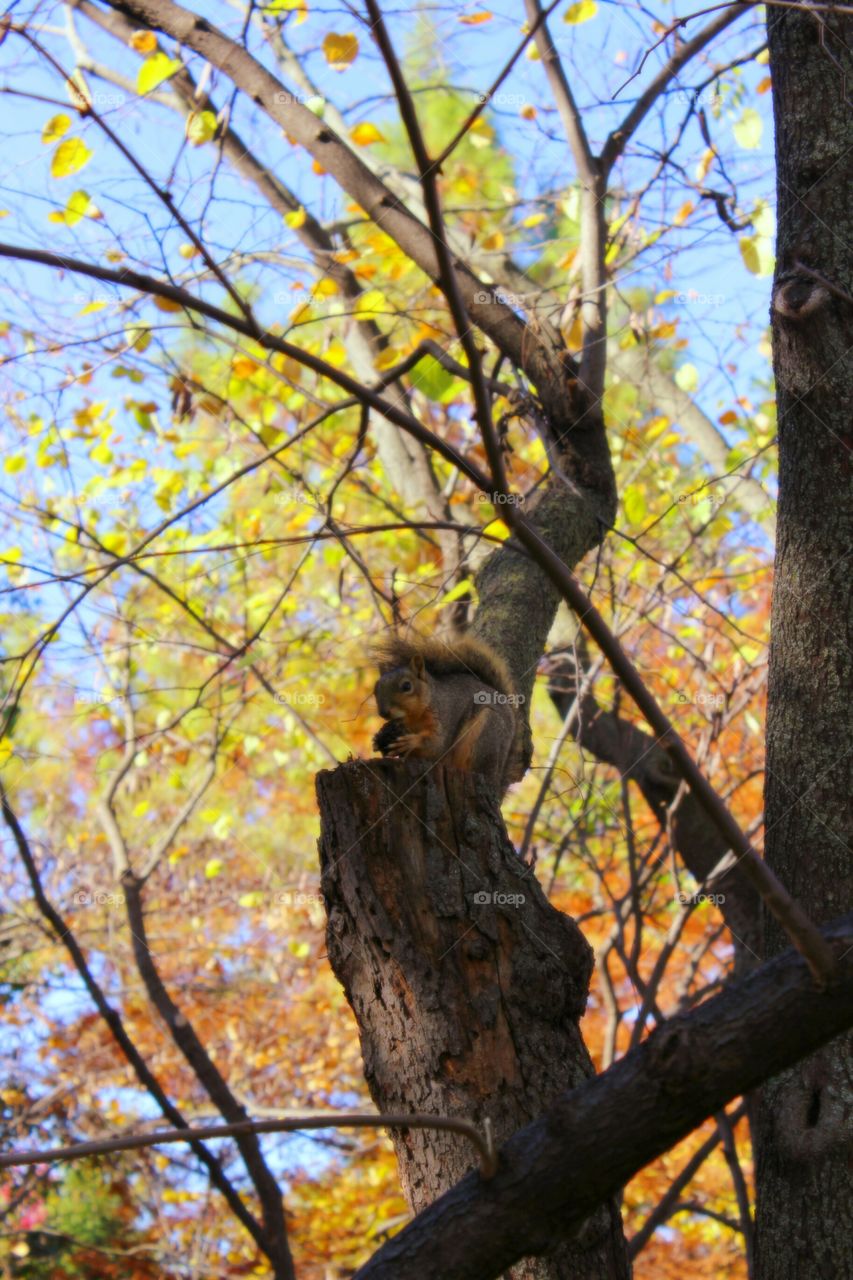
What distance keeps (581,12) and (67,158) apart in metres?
2.10

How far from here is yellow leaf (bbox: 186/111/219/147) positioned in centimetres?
416

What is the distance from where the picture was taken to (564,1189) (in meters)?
1.80

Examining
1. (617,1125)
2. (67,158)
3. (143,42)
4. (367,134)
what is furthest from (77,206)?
(617,1125)

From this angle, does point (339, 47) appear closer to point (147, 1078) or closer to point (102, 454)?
point (102, 454)

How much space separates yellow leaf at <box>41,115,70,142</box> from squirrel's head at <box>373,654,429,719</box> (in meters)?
2.02

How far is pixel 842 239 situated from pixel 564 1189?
7.61 feet

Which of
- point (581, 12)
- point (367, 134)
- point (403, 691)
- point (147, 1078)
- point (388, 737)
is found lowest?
point (147, 1078)

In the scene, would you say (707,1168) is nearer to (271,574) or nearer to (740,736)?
(740,736)

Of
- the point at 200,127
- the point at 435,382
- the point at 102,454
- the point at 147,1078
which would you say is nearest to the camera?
the point at 147,1078

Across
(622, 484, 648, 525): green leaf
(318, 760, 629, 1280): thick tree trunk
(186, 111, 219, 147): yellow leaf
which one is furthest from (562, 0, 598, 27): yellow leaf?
(318, 760, 629, 1280): thick tree trunk

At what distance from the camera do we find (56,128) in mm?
3748

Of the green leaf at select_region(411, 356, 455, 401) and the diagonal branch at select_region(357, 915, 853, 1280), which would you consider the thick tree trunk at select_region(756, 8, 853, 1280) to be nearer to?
the diagonal branch at select_region(357, 915, 853, 1280)

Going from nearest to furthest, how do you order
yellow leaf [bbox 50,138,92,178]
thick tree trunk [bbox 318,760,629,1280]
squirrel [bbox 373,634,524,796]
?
thick tree trunk [bbox 318,760,629,1280]
squirrel [bbox 373,634,524,796]
yellow leaf [bbox 50,138,92,178]

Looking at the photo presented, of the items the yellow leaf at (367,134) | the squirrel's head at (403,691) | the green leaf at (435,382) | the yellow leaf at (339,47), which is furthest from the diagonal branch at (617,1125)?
the yellow leaf at (367,134)
